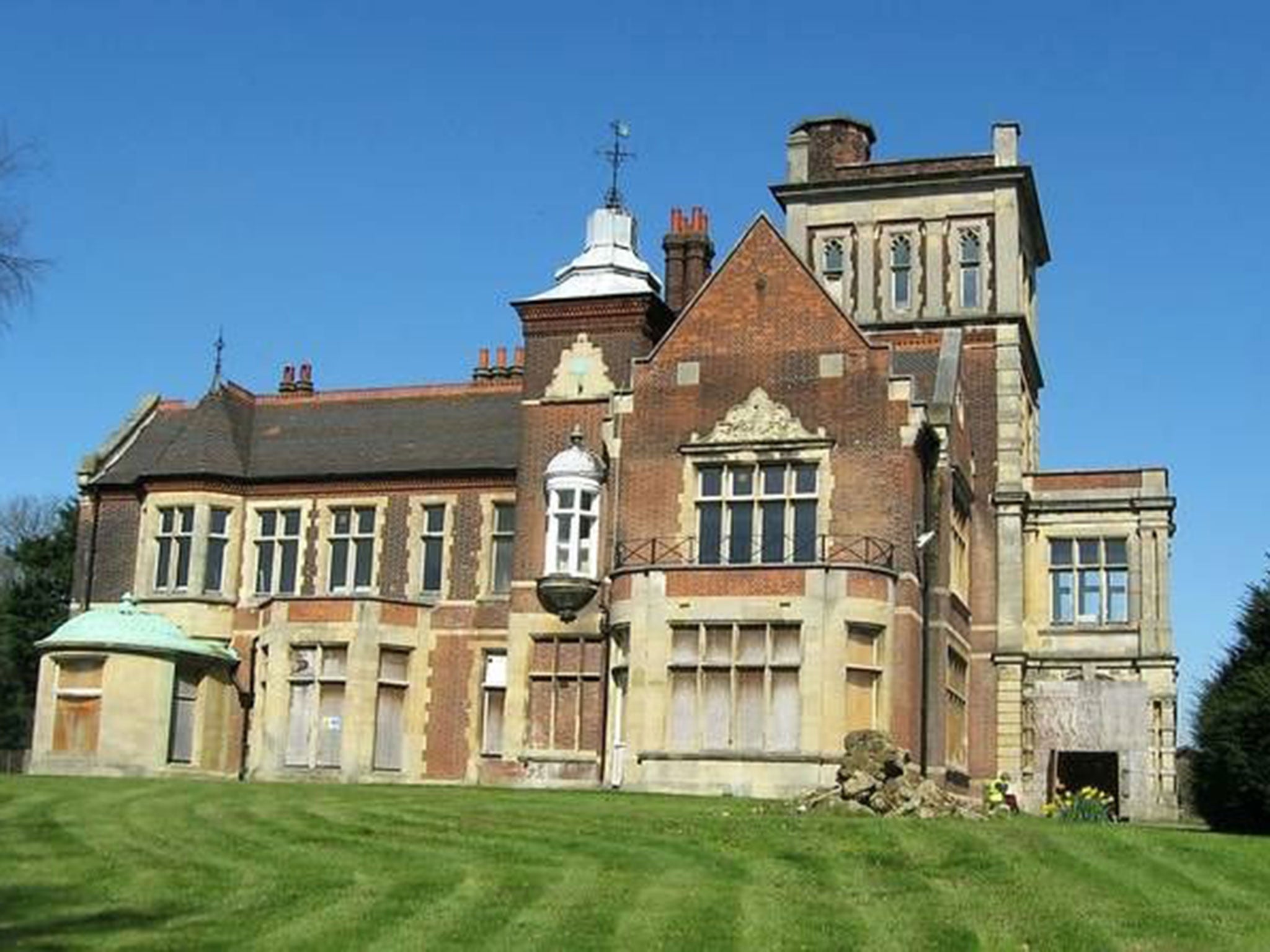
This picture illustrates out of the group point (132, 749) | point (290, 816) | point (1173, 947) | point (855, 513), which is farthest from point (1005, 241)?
point (1173, 947)

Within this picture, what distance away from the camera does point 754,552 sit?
117ft

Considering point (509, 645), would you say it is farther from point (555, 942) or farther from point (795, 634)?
point (555, 942)

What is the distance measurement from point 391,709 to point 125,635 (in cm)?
623

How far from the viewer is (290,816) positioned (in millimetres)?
24172

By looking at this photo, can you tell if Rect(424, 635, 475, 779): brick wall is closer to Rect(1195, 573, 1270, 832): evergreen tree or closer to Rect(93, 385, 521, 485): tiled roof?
Rect(93, 385, 521, 485): tiled roof

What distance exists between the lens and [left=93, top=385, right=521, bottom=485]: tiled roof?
43938 mm

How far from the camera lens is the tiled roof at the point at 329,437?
4394cm

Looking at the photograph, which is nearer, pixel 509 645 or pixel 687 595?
pixel 687 595

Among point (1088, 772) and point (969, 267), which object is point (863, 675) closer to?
point (969, 267)

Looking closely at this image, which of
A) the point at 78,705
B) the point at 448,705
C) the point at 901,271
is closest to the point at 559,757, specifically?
the point at 448,705

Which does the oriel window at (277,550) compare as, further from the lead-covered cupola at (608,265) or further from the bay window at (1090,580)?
the bay window at (1090,580)


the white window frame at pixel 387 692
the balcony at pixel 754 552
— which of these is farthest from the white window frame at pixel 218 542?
the balcony at pixel 754 552

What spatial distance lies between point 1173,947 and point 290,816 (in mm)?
12531

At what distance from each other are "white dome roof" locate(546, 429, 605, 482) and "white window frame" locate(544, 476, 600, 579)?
0.10m
